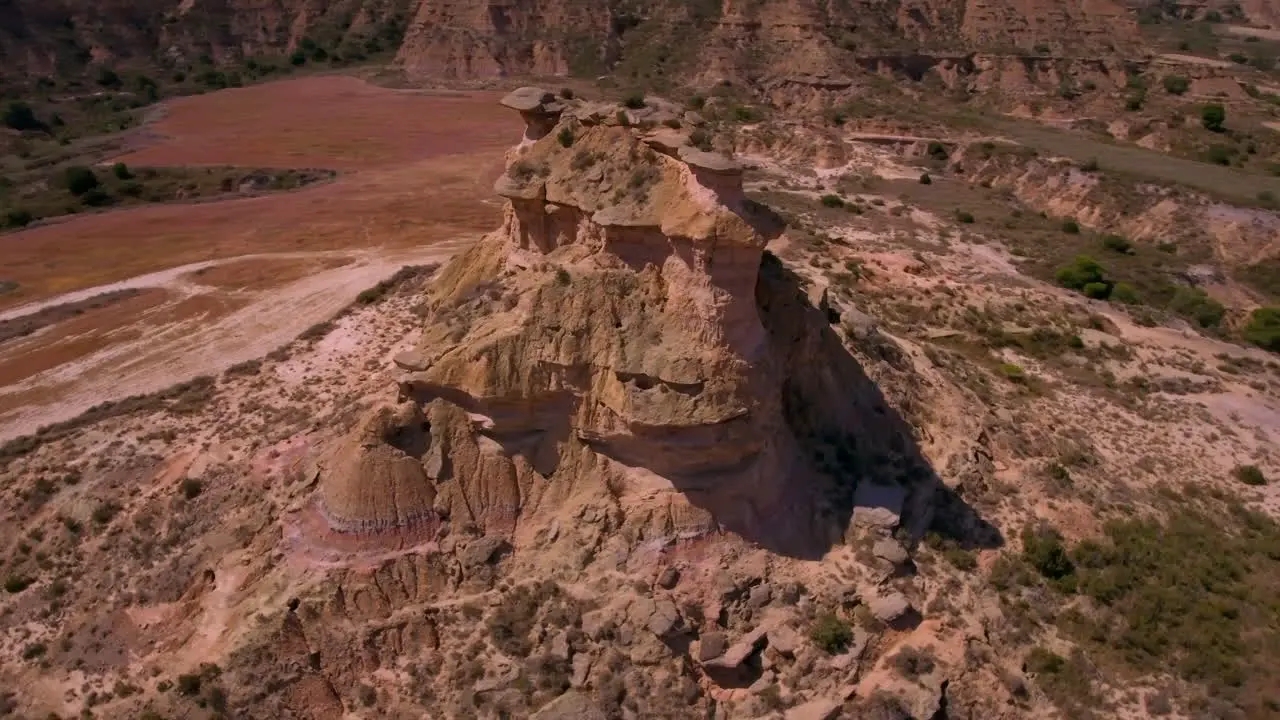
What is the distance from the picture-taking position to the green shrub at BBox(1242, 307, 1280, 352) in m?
44.8

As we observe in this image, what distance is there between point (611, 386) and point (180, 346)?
2512 centimetres

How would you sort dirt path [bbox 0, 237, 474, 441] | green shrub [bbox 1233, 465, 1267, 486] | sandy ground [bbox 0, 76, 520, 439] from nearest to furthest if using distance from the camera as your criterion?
green shrub [bbox 1233, 465, 1267, 486] < dirt path [bbox 0, 237, 474, 441] < sandy ground [bbox 0, 76, 520, 439]

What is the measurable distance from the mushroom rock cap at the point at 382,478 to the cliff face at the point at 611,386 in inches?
1.2

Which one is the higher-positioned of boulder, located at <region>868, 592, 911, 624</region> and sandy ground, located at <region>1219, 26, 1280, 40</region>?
sandy ground, located at <region>1219, 26, 1280, 40</region>

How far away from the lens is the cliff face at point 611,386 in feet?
60.7

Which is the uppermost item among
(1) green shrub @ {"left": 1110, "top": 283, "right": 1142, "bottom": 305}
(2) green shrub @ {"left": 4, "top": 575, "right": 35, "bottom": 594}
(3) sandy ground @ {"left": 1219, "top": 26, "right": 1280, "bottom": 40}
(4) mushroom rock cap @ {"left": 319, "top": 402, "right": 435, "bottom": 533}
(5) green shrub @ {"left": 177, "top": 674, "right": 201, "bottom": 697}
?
(3) sandy ground @ {"left": 1219, "top": 26, "right": 1280, "bottom": 40}

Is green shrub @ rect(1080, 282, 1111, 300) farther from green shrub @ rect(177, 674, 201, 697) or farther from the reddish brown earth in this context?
green shrub @ rect(177, 674, 201, 697)

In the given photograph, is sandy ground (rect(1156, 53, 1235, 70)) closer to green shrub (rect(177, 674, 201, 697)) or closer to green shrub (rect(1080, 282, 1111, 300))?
green shrub (rect(1080, 282, 1111, 300))

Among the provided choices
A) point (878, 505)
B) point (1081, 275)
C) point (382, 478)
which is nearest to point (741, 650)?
point (878, 505)

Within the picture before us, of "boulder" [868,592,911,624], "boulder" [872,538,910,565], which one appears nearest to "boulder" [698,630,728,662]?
"boulder" [868,592,911,624]

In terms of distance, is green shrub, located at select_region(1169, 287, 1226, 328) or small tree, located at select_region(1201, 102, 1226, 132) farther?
small tree, located at select_region(1201, 102, 1226, 132)

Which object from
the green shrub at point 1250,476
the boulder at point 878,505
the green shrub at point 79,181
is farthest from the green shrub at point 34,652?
the green shrub at point 79,181

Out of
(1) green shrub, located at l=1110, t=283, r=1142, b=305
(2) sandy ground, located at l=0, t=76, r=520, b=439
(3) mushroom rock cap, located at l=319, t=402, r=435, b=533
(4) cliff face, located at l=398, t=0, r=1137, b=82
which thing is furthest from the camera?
(4) cliff face, located at l=398, t=0, r=1137, b=82

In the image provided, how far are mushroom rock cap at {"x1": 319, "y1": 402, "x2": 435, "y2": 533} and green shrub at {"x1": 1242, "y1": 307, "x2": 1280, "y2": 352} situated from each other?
140ft
